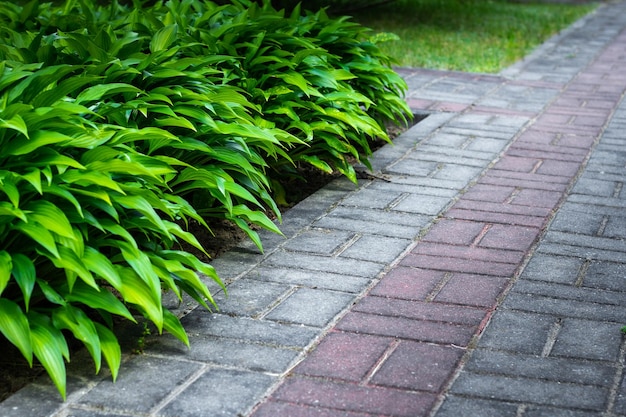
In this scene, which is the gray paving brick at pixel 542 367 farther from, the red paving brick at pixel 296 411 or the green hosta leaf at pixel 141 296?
the green hosta leaf at pixel 141 296

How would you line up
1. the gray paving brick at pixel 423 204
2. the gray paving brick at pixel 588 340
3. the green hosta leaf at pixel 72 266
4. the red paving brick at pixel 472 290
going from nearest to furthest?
the green hosta leaf at pixel 72 266, the gray paving brick at pixel 588 340, the red paving brick at pixel 472 290, the gray paving brick at pixel 423 204

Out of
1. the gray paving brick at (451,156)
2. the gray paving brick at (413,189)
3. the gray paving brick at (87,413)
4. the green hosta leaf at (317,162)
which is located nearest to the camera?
the gray paving brick at (87,413)

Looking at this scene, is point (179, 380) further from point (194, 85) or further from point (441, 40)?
point (441, 40)

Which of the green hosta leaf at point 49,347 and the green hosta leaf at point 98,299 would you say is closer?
the green hosta leaf at point 49,347

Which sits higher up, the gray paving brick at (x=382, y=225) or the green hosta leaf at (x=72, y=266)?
the green hosta leaf at (x=72, y=266)

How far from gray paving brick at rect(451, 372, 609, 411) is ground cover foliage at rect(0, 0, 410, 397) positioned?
37.0 inches

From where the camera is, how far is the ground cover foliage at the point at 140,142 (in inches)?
116

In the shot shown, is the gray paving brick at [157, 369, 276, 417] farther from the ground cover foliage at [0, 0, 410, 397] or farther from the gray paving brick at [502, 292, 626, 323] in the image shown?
the gray paving brick at [502, 292, 626, 323]

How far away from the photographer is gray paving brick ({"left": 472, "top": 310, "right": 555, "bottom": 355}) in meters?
3.21

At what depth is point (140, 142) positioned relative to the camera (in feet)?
13.2

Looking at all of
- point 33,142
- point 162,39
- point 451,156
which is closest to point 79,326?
point 33,142

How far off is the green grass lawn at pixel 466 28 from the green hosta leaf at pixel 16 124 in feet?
20.6

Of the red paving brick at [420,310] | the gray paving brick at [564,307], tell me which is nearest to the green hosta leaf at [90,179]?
the red paving brick at [420,310]

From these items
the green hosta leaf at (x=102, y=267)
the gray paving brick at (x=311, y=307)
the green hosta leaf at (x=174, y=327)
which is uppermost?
the green hosta leaf at (x=102, y=267)
